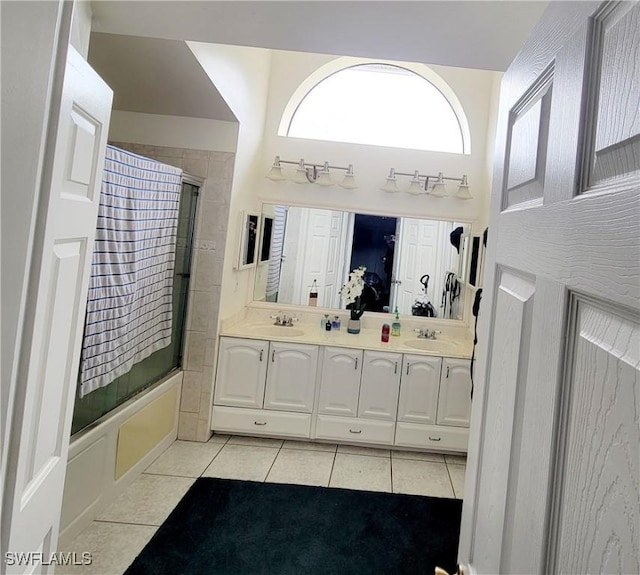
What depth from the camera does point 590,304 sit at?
493mm

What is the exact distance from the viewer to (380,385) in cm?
328

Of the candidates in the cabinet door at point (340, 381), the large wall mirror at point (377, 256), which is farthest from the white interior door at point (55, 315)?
the large wall mirror at point (377, 256)

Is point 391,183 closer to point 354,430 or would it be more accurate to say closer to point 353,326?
point 353,326

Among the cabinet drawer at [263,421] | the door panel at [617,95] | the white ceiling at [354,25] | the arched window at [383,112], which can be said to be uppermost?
the arched window at [383,112]

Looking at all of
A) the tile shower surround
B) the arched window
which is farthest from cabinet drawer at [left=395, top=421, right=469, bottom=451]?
the arched window

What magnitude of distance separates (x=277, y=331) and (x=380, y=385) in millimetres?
977

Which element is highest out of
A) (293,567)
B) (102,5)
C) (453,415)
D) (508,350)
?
(102,5)

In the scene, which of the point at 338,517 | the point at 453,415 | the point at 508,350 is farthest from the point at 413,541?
the point at 508,350

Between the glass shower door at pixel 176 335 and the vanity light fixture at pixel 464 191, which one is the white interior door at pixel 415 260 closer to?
the vanity light fixture at pixel 464 191

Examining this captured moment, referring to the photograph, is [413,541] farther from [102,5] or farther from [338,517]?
[102,5]

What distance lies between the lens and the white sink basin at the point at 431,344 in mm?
3480

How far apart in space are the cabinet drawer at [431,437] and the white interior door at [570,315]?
97.4 inches

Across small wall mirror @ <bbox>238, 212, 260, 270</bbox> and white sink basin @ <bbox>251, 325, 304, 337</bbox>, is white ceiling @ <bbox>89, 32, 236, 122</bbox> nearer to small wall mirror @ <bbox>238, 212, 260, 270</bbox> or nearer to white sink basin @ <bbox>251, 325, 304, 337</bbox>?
small wall mirror @ <bbox>238, 212, 260, 270</bbox>

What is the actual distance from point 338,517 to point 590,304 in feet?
7.61
